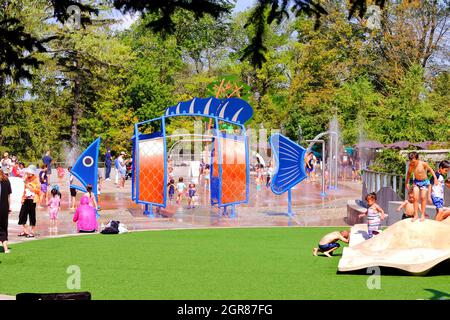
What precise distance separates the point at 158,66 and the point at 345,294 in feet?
203

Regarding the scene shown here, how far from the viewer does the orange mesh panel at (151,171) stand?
2647cm

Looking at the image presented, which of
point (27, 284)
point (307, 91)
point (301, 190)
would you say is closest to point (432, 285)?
point (27, 284)

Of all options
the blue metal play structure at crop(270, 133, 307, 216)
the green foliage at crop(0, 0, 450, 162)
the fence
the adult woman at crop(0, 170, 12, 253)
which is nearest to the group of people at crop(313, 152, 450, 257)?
the fence

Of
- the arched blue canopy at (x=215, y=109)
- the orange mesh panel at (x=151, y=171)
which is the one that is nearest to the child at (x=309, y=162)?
the arched blue canopy at (x=215, y=109)

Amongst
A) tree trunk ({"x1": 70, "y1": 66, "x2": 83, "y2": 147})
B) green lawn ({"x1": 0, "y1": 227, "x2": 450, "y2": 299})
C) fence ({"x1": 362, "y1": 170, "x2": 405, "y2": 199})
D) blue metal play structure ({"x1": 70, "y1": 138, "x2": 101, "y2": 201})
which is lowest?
green lawn ({"x1": 0, "y1": 227, "x2": 450, "y2": 299})

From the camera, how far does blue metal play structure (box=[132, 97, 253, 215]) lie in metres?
26.5

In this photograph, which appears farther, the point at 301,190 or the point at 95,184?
the point at 301,190

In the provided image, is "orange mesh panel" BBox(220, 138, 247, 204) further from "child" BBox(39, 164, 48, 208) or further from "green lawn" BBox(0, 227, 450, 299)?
"child" BBox(39, 164, 48, 208)

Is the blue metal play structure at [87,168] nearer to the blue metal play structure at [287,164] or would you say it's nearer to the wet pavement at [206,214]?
the wet pavement at [206,214]

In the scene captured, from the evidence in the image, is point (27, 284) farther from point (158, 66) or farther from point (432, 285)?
point (158, 66)

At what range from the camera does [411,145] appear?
32.3 meters

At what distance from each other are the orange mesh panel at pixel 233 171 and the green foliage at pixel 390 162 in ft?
16.1

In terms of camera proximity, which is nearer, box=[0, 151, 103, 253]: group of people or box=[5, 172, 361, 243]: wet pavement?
box=[0, 151, 103, 253]: group of people

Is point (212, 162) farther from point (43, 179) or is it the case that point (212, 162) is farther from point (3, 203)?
point (3, 203)
